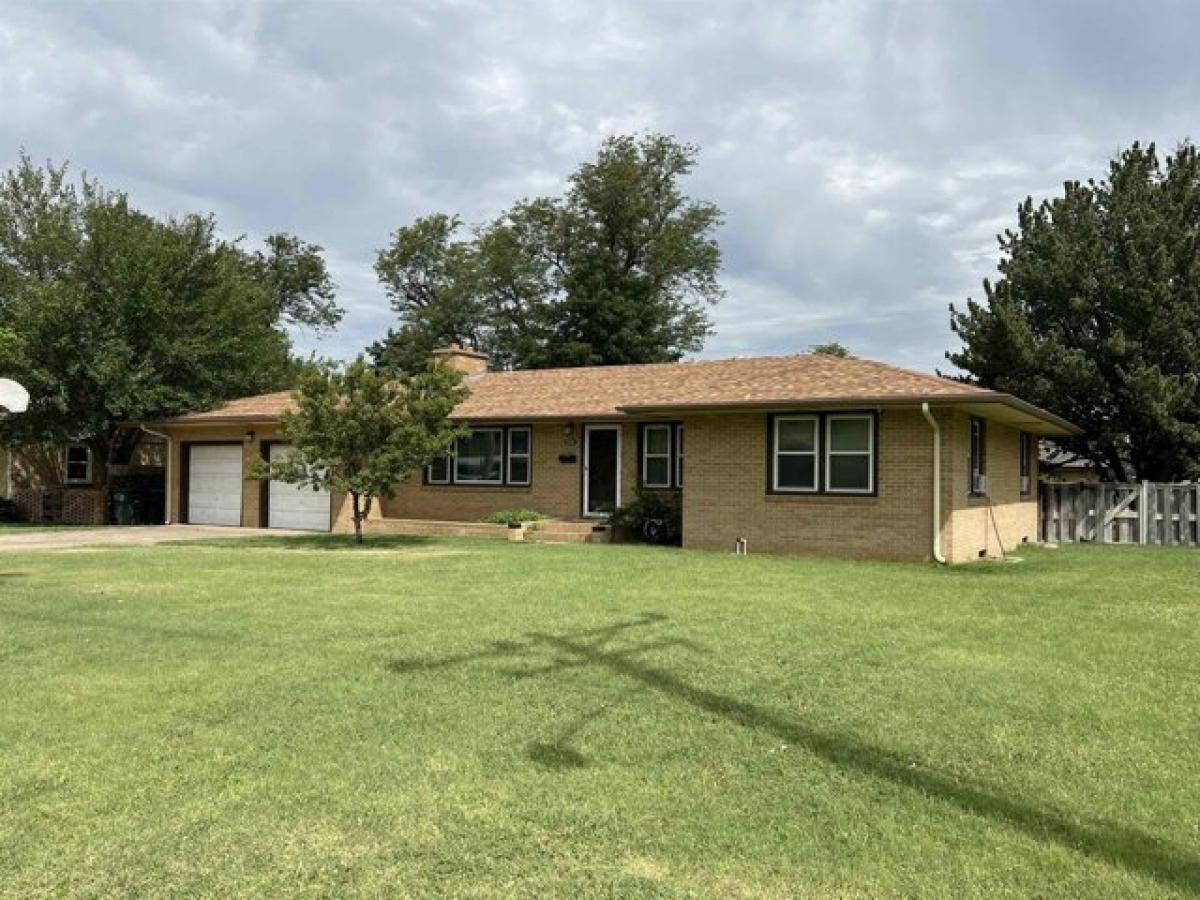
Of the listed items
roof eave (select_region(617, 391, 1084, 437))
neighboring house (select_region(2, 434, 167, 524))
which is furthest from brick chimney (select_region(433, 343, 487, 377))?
roof eave (select_region(617, 391, 1084, 437))

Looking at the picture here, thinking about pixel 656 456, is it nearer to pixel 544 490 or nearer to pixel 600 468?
pixel 600 468

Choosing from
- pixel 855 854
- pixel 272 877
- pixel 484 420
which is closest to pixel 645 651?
pixel 855 854

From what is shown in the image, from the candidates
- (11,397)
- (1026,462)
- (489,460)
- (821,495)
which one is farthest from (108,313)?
(1026,462)

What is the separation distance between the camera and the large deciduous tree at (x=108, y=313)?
22234 millimetres

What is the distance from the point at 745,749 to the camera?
4.88 meters

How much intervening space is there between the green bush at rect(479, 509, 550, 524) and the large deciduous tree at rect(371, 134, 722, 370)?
22.8 m

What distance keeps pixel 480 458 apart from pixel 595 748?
16162 mm

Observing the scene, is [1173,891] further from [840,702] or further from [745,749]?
[840,702]

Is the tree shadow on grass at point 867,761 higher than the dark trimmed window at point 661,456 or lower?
lower

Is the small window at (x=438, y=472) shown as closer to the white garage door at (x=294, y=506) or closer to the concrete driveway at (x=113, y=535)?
the white garage door at (x=294, y=506)

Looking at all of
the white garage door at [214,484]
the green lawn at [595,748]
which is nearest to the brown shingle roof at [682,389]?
the white garage door at [214,484]

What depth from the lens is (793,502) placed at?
15711 millimetres

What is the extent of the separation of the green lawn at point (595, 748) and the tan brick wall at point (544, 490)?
9339 millimetres

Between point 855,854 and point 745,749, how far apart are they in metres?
1.27
